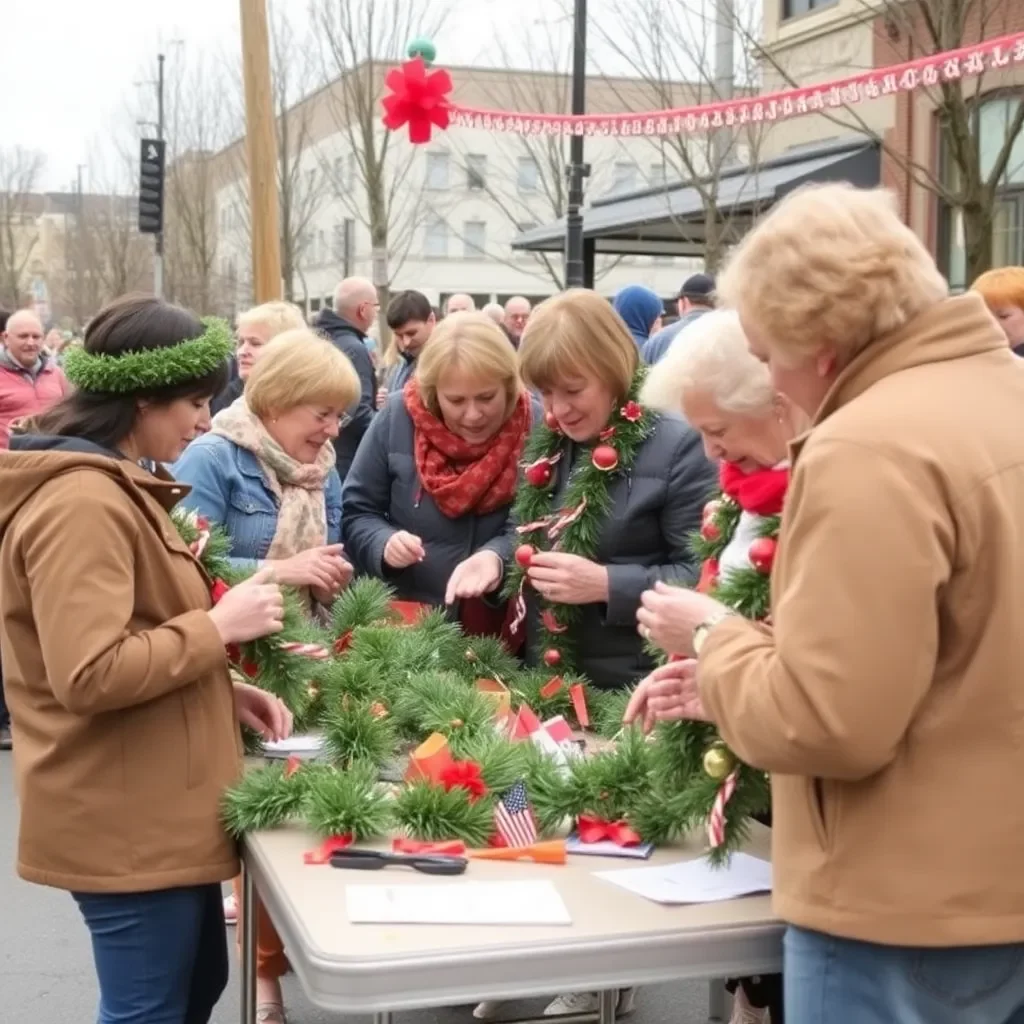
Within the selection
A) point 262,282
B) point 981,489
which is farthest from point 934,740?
point 262,282

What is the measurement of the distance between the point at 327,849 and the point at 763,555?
2.68ft

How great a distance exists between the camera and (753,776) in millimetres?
2184

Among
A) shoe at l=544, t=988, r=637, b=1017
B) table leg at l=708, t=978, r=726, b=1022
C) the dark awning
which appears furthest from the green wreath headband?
the dark awning

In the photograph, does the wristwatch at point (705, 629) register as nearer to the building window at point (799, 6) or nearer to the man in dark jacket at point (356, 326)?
the man in dark jacket at point (356, 326)

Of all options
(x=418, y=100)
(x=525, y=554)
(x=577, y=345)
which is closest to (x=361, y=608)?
(x=525, y=554)

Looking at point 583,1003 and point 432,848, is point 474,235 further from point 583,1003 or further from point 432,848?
point 432,848

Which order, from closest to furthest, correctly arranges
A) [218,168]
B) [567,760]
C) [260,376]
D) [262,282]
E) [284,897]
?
[284,897]
[567,760]
[260,376]
[262,282]
[218,168]

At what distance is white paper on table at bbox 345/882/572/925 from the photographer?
6.47 ft

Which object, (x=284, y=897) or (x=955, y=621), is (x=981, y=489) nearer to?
(x=955, y=621)

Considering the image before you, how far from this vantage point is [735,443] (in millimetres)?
2326

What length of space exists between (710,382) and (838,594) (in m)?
0.79

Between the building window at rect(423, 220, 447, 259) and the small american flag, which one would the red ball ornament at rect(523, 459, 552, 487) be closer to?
the small american flag

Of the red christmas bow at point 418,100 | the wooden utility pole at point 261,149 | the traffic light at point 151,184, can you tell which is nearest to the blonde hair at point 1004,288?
the red christmas bow at point 418,100

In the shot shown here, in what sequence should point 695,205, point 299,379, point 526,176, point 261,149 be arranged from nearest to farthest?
point 299,379 → point 261,149 → point 695,205 → point 526,176
